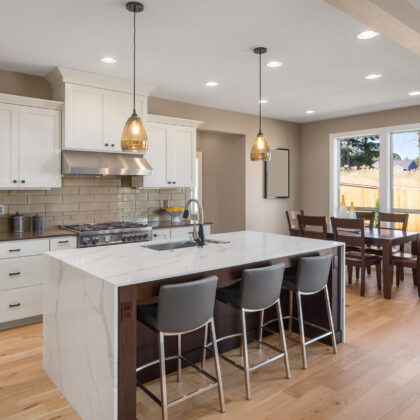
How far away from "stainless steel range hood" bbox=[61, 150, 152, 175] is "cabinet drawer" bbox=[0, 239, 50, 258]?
801mm

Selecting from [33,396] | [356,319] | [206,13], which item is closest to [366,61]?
[206,13]

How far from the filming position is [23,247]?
3656 millimetres

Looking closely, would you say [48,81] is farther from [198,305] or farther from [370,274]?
[370,274]

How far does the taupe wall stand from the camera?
6566 millimetres

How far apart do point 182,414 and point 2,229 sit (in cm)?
294

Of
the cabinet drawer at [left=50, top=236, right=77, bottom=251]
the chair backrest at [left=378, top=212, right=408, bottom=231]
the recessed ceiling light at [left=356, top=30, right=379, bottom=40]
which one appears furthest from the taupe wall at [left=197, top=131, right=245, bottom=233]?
the recessed ceiling light at [left=356, top=30, right=379, bottom=40]

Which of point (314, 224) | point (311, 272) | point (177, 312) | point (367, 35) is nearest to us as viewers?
point (177, 312)

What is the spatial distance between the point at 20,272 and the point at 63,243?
19.0 inches

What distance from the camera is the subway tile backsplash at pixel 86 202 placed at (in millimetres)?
4215

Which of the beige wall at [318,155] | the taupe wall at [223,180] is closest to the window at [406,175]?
the beige wall at [318,155]

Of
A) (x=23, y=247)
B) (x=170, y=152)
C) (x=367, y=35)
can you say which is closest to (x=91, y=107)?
(x=170, y=152)

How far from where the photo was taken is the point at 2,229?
407cm

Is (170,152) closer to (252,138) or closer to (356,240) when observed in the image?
Answer: (252,138)

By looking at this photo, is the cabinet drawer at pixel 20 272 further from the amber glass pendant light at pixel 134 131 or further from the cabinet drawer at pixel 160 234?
the amber glass pendant light at pixel 134 131
